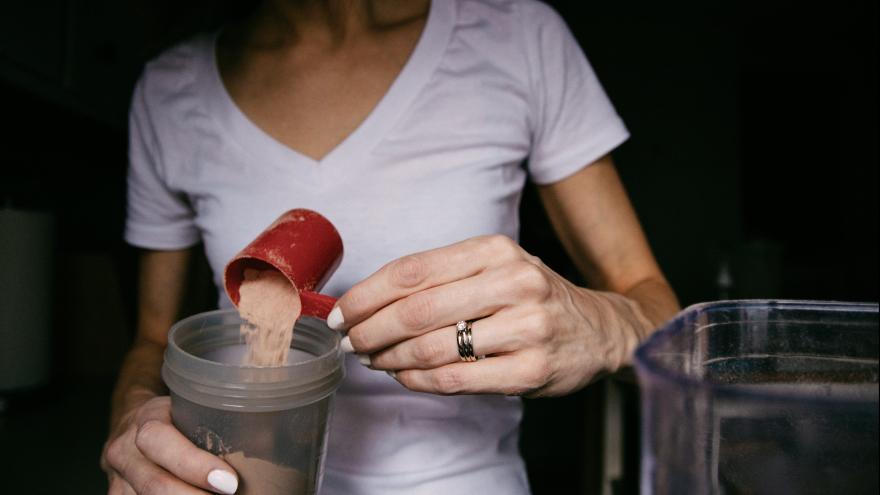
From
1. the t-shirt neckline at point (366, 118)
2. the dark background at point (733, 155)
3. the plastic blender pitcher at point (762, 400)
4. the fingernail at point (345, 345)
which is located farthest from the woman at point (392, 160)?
the dark background at point (733, 155)

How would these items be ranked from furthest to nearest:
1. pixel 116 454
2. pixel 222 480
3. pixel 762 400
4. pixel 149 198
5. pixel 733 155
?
pixel 733 155 → pixel 149 198 → pixel 116 454 → pixel 222 480 → pixel 762 400

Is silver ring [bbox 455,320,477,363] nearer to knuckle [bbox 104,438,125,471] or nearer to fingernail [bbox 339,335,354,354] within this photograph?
fingernail [bbox 339,335,354,354]

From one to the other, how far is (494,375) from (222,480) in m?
0.21

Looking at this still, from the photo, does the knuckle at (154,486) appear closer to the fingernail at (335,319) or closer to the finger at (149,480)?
the finger at (149,480)

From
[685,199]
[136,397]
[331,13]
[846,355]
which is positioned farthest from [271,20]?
[685,199]

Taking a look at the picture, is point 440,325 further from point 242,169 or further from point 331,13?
point 331,13

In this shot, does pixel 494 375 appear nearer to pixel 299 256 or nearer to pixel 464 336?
pixel 464 336

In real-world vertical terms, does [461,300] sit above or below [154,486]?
above

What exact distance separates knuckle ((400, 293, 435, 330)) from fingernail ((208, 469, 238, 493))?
166 mm

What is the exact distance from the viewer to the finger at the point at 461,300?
47 cm

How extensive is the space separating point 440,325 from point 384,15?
53 centimetres

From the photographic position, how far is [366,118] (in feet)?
2.50

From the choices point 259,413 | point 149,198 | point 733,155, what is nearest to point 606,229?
point 259,413

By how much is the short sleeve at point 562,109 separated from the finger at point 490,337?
36 cm
